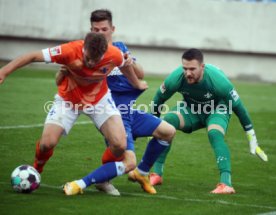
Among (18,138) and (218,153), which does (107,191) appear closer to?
(218,153)

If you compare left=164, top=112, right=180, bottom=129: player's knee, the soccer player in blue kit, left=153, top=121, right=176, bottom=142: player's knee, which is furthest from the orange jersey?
left=164, top=112, right=180, bottom=129: player's knee

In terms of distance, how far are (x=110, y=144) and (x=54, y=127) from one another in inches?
24.7

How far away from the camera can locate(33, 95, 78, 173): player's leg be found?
8500 millimetres

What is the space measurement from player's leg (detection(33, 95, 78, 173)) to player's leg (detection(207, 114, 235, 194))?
1814 mm

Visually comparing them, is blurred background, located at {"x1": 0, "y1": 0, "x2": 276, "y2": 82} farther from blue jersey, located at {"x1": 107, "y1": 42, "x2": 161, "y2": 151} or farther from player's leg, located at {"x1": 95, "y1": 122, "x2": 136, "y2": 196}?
player's leg, located at {"x1": 95, "y1": 122, "x2": 136, "y2": 196}

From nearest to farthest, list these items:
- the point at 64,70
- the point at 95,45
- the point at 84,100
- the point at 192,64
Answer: the point at 95,45
the point at 64,70
the point at 84,100
the point at 192,64

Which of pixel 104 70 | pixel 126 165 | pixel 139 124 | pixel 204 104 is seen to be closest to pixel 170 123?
pixel 204 104

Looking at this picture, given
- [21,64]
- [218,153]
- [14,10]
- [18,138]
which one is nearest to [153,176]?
[218,153]

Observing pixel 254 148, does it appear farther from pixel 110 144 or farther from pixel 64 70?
pixel 64 70

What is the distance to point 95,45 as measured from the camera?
8.09 m

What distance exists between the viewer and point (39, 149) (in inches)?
339

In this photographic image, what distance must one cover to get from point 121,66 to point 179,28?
1953 cm

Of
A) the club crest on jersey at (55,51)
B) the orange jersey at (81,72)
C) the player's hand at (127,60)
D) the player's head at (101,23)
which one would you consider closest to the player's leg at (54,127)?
the orange jersey at (81,72)

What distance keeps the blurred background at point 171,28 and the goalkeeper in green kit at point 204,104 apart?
17672mm
